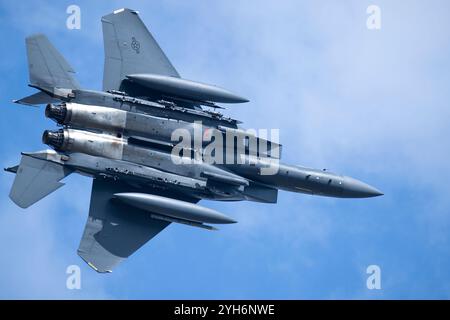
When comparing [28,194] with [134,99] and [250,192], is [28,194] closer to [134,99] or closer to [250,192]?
[134,99]

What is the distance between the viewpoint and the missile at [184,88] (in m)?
33.8

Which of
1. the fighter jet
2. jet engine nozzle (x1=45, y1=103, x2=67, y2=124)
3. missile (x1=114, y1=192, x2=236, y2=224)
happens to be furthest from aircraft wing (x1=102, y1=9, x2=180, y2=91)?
missile (x1=114, y1=192, x2=236, y2=224)

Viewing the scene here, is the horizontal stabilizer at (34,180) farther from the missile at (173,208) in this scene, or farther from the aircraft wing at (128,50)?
the aircraft wing at (128,50)

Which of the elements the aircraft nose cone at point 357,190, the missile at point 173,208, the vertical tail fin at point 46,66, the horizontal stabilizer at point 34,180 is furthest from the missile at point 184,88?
the aircraft nose cone at point 357,190

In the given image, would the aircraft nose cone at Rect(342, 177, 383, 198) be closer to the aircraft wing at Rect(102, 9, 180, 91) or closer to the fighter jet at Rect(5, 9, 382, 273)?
the fighter jet at Rect(5, 9, 382, 273)

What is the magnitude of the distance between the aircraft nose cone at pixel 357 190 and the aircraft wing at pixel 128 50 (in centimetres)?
733

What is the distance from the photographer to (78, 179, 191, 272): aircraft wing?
33219 millimetres

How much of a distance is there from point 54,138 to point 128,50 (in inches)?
179

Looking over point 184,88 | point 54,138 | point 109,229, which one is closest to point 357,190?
point 184,88

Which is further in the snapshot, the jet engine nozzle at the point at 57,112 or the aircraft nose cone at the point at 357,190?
the aircraft nose cone at the point at 357,190

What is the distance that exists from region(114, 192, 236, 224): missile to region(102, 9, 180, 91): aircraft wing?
399cm

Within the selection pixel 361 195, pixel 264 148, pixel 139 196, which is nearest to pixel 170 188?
pixel 139 196

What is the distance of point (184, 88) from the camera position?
33812 mm

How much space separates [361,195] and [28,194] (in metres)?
12.1
